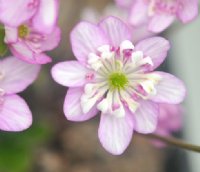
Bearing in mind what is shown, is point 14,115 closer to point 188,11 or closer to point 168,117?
point 188,11

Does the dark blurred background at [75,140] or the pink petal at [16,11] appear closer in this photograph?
the pink petal at [16,11]

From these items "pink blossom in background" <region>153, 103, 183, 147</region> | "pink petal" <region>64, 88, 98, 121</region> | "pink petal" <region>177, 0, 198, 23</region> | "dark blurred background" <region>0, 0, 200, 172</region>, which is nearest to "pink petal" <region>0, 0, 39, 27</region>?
"pink petal" <region>64, 88, 98, 121</region>

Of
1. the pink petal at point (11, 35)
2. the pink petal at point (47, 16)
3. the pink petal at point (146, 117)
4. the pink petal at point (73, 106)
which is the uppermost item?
the pink petal at point (47, 16)

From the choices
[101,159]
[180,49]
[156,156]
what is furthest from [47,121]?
[180,49]

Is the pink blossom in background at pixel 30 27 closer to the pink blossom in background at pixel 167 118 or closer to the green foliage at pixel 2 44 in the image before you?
the green foliage at pixel 2 44

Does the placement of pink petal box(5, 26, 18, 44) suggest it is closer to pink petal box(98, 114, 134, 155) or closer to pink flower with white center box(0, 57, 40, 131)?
pink flower with white center box(0, 57, 40, 131)

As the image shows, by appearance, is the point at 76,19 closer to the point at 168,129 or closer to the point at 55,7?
the point at 168,129

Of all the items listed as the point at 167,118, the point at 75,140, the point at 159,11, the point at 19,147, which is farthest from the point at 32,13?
the point at 75,140

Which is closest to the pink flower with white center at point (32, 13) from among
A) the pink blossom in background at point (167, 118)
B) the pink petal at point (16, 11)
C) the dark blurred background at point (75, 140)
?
the pink petal at point (16, 11)
